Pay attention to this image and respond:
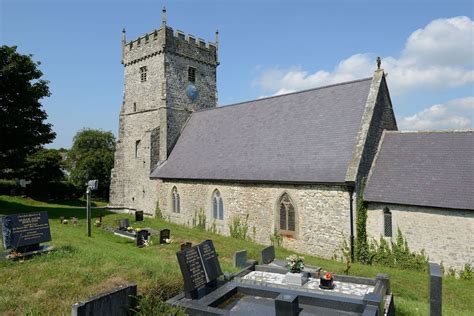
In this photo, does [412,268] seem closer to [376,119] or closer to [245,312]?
[376,119]

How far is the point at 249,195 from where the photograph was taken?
20875mm

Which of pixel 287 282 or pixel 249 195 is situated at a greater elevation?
pixel 249 195

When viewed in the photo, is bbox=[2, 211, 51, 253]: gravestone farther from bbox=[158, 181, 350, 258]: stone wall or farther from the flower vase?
bbox=[158, 181, 350, 258]: stone wall

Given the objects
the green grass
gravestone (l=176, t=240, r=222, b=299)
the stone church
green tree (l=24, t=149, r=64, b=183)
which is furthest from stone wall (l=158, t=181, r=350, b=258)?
green tree (l=24, t=149, r=64, b=183)

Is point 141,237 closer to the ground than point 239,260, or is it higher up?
higher up

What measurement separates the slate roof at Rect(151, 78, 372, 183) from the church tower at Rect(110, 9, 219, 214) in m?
2.18

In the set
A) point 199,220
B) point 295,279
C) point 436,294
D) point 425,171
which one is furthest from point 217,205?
point 436,294

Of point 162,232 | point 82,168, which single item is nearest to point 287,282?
point 162,232

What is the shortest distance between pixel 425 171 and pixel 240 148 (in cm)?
1132

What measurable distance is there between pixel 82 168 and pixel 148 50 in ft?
100

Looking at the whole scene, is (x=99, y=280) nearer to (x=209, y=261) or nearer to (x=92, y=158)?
(x=209, y=261)

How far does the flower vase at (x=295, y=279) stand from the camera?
38.0ft

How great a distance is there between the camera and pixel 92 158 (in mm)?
54062

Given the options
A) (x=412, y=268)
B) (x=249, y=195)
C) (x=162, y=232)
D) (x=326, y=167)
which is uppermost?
(x=326, y=167)
